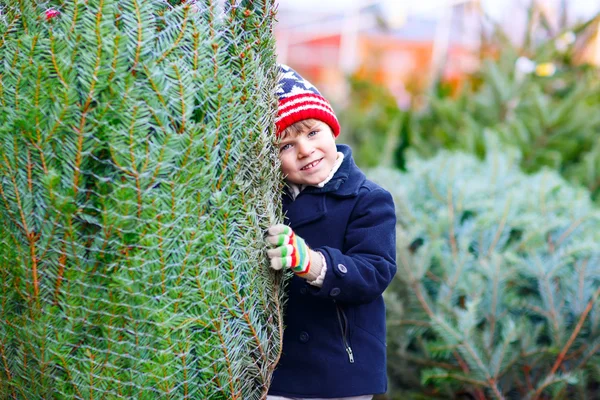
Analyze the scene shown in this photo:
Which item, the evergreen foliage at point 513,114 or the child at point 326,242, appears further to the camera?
the evergreen foliage at point 513,114

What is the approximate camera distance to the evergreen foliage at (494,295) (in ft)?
8.85

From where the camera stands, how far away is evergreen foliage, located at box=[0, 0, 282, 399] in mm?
1280

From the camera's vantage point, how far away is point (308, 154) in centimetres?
176

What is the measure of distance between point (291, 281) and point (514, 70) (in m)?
3.89

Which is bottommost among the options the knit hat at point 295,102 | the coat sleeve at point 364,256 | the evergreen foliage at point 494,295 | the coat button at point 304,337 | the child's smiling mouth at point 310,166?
the evergreen foliage at point 494,295

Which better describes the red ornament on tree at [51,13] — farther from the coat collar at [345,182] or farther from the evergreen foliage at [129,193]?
the coat collar at [345,182]

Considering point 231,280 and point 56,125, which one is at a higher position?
point 56,125

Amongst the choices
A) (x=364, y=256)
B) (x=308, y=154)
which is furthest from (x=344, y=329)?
(x=308, y=154)

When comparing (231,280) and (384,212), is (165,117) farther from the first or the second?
(384,212)

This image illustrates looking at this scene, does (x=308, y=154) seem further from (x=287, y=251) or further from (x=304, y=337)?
(x=304, y=337)

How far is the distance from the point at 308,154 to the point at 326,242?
0.82 feet

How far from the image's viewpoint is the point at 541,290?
279 cm

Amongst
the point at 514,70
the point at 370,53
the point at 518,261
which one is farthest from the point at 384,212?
the point at 370,53

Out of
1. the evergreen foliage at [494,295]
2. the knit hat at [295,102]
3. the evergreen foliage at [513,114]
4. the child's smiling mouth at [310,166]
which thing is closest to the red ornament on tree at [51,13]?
the knit hat at [295,102]
